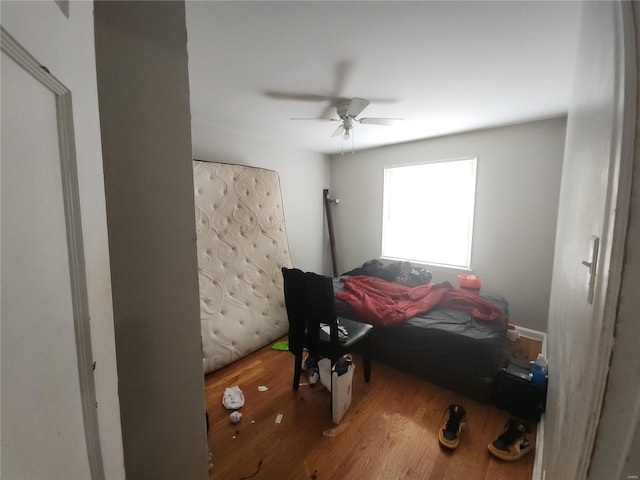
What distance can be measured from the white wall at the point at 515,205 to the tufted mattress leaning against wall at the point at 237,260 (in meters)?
2.14

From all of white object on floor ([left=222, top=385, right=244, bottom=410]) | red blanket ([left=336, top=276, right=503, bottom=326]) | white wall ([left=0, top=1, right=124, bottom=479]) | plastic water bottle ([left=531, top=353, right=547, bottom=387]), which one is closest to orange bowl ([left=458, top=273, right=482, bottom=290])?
red blanket ([left=336, top=276, right=503, bottom=326])

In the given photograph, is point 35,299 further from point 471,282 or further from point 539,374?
point 471,282

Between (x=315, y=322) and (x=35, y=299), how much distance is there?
5.11ft

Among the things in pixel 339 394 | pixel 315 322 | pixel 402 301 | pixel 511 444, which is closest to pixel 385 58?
pixel 315 322

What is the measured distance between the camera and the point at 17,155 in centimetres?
32

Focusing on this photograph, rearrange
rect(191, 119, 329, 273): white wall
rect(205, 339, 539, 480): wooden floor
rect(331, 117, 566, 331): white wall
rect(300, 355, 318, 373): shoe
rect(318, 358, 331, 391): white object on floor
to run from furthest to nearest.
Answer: rect(191, 119, 329, 273): white wall, rect(331, 117, 566, 331): white wall, rect(300, 355, 318, 373): shoe, rect(318, 358, 331, 391): white object on floor, rect(205, 339, 539, 480): wooden floor

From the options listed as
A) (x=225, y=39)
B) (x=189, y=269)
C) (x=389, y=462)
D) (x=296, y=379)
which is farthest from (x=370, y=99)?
(x=389, y=462)

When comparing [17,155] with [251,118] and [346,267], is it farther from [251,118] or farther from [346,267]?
[346,267]

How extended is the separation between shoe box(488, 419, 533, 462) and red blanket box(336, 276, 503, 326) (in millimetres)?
818

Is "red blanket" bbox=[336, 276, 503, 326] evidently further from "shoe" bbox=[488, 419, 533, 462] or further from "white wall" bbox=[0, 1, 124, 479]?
"white wall" bbox=[0, 1, 124, 479]

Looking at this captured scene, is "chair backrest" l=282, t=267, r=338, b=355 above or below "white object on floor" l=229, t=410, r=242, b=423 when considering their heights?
above

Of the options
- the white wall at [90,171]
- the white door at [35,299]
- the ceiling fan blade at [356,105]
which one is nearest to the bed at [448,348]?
the ceiling fan blade at [356,105]

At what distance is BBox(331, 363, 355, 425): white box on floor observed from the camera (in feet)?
5.43

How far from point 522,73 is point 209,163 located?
2668mm
